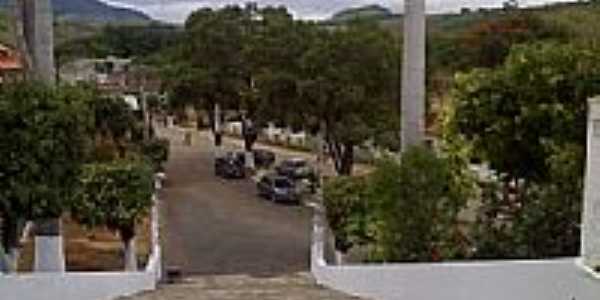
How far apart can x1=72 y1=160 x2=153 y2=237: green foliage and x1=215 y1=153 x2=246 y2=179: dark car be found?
99.1 feet

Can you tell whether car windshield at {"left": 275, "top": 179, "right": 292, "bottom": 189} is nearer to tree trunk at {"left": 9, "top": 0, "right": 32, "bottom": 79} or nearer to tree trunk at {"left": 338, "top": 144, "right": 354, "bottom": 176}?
tree trunk at {"left": 338, "top": 144, "right": 354, "bottom": 176}

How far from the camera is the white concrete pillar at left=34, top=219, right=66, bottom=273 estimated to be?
1648cm

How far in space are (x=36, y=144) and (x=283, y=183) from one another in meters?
29.1

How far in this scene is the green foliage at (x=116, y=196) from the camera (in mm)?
20859

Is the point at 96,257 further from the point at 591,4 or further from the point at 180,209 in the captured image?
the point at 591,4

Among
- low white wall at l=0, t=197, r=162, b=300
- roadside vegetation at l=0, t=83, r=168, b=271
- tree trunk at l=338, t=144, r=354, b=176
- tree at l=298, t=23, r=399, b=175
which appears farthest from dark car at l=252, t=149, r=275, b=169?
roadside vegetation at l=0, t=83, r=168, b=271

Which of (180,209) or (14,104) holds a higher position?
(14,104)

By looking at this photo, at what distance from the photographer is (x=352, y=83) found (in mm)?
36625

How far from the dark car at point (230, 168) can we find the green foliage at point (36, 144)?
1468 inches

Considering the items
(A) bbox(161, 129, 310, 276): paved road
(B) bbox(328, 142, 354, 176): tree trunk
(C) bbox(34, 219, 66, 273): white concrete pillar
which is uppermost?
(C) bbox(34, 219, 66, 273): white concrete pillar

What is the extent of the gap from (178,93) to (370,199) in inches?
1557

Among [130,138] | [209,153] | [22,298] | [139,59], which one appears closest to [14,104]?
[22,298]

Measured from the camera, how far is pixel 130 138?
48281mm

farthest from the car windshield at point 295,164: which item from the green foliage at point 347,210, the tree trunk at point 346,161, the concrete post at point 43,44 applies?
the concrete post at point 43,44
